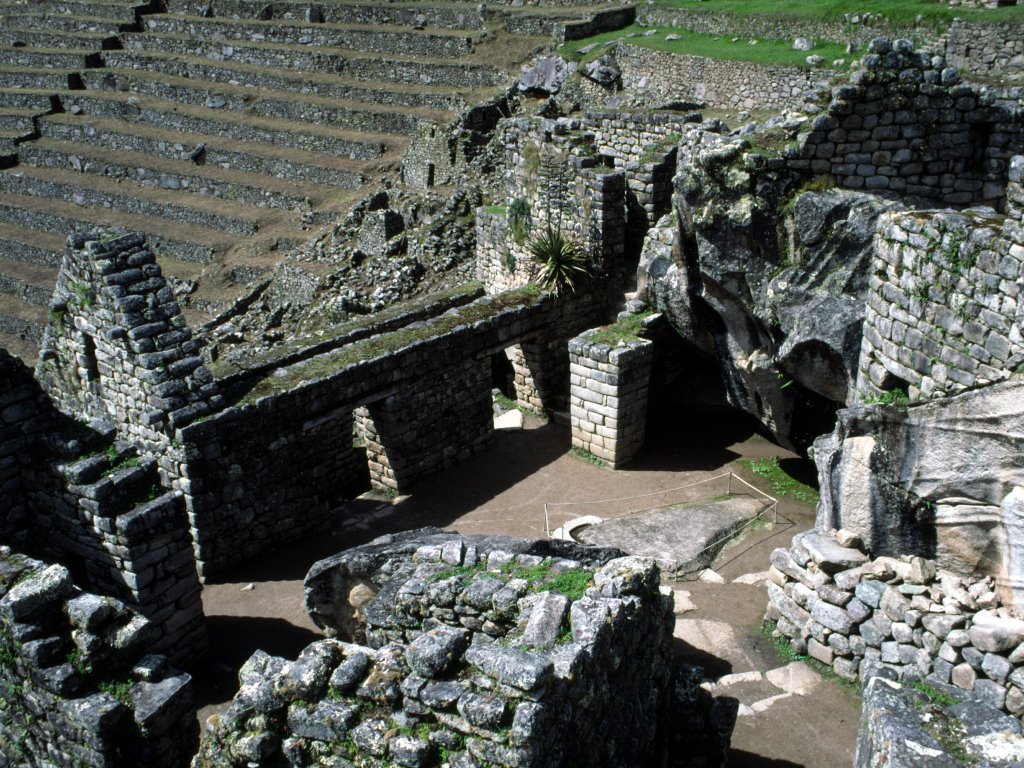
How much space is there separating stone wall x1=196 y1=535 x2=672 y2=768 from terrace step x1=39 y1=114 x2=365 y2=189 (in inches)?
965

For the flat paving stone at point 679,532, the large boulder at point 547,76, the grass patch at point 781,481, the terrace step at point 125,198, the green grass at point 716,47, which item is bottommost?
the flat paving stone at point 679,532

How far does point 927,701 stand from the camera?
5879mm

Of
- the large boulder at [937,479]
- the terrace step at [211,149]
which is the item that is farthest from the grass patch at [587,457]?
the terrace step at [211,149]

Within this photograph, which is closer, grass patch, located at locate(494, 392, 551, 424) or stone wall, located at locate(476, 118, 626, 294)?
stone wall, located at locate(476, 118, 626, 294)

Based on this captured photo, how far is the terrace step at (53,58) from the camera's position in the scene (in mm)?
41344

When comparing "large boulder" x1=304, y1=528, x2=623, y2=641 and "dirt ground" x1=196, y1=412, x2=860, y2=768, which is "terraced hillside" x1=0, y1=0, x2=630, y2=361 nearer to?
"dirt ground" x1=196, y1=412, x2=860, y2=768

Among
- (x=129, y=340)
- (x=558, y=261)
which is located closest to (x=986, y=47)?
(x=558, y=261)

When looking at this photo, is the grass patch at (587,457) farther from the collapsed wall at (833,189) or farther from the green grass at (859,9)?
the green grass at (859,9)

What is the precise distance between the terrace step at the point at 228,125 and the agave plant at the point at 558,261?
55.1 feet

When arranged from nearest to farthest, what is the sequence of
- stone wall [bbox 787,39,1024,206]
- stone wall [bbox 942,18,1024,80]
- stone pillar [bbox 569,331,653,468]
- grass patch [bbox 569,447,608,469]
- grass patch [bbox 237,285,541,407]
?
stone wall [bbox 787,39,1024,206] → grass patch [bbox 237,285,541,407] → stone pillar [bbox 569,331,653,468] → grass patch [bbox 569,447,608,469] → stone wall [bbox 942,18,1024,80]

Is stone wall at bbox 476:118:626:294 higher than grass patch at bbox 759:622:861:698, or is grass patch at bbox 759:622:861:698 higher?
stone wall at bbox 476:118:626:294

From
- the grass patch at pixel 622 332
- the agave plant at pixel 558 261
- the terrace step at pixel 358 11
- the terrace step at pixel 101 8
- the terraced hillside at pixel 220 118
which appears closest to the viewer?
the grass patch at pixel 622 332

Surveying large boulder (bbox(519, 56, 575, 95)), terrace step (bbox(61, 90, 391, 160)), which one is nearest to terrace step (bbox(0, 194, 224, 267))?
terrace step (bbox(61, 90, 391, 160))

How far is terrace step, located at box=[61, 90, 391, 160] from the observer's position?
→ 104ft
